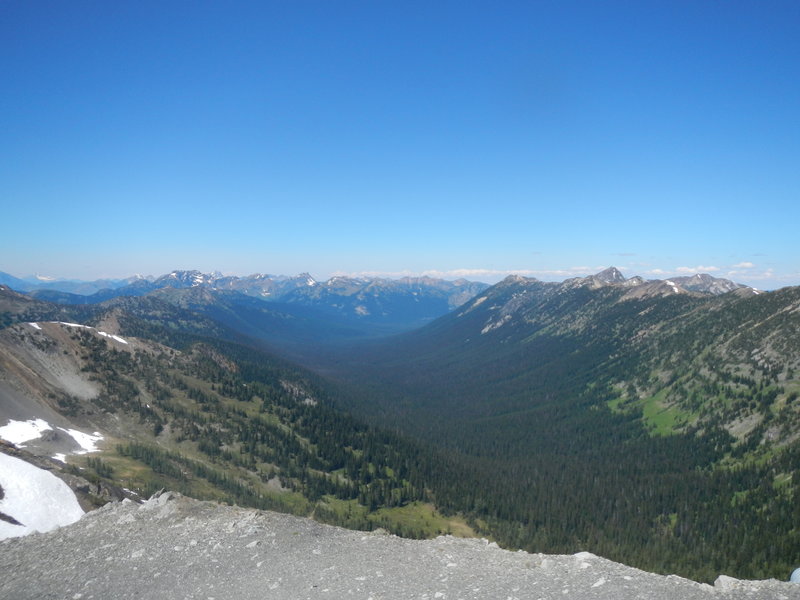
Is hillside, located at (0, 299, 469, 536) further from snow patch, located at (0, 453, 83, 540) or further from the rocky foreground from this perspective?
the rocky foreground

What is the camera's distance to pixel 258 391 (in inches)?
7603

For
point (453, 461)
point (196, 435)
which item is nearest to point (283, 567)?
point (196, 435)

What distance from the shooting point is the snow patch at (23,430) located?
93375mm

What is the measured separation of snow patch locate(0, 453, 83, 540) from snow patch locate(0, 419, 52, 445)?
151ft

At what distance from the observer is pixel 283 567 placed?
2923cm

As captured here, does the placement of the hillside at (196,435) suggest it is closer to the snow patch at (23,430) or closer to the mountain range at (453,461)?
the snow patch at (23,430)

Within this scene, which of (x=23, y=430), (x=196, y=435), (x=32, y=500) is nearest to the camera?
(x=32, y=500)

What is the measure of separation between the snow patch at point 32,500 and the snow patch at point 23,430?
4593cm

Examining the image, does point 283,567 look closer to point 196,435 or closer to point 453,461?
point 196,435

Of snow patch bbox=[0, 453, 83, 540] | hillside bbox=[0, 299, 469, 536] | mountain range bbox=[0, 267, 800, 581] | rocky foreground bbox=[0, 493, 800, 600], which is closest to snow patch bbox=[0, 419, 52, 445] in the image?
hillside bbox=[0, 299, 469, 536]

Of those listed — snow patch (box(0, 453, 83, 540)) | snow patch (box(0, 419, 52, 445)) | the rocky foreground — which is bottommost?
snow patch (box(0, 419, 52, 445))

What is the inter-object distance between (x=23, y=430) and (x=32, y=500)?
63836 millimetres

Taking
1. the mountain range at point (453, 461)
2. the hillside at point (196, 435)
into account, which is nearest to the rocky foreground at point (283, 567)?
the hillside at point (196, 435)

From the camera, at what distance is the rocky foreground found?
25.4 metres
